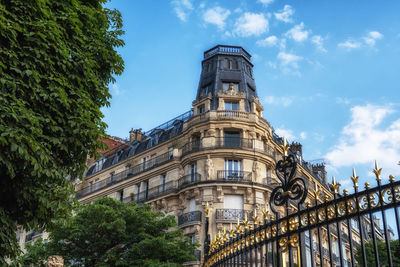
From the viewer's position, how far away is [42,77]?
8578 millimetres

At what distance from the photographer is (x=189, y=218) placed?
2944cm

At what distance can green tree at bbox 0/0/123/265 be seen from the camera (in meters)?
7.70

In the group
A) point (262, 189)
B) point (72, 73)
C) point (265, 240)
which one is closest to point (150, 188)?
point (262, 189)

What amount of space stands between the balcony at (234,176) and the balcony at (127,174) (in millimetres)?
4722

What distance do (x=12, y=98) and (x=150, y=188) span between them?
26.7 metres

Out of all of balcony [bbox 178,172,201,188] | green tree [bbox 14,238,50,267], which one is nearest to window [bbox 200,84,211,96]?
balcony [bbox 178,172,201,188]

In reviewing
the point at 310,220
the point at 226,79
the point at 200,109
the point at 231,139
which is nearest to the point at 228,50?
the point at 226,79

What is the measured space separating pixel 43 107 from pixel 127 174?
2924 cm

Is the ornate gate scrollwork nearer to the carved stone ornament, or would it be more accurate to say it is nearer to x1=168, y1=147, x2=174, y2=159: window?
the carved stone ornament

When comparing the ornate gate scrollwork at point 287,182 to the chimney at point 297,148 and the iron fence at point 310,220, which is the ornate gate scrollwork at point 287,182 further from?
the chimney at point 297,148

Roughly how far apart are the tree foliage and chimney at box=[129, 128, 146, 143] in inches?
778

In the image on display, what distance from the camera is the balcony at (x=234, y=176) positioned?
97.7 ft

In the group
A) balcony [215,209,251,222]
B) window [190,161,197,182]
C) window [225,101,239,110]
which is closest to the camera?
balcony [215,209,251,222]

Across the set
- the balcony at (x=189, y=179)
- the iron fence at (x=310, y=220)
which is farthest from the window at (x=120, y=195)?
the iron fence at (x=310, y=220)
